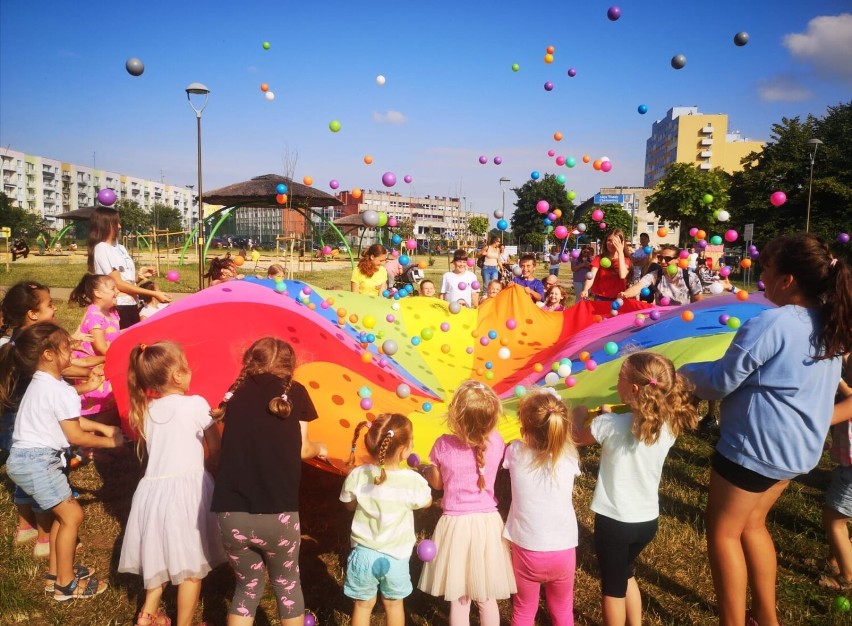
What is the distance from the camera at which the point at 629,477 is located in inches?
84.4

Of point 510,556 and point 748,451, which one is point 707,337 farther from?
point 510,556

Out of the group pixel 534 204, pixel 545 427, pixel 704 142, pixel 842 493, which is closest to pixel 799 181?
pixel 534 204

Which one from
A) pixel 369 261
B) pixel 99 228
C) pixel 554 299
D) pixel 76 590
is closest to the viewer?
pixel 76 590

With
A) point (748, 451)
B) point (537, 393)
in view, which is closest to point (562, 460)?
point (537, 393)

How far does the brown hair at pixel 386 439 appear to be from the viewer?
6.95 ft

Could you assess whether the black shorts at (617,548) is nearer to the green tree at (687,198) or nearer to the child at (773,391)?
the child at (773,391)

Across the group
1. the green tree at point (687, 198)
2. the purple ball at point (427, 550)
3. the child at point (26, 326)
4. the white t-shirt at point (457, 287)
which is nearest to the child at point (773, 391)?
the purple ball at point (427, 550)

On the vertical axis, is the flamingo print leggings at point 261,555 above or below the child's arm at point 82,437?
below

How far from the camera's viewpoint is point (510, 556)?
87.2 inches

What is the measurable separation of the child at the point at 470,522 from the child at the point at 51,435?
4.68ft

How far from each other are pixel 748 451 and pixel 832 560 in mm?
1408

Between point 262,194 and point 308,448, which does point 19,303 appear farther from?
point 262,194

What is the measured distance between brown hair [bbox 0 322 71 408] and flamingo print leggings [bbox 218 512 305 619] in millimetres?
1178

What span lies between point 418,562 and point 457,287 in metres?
3.70
